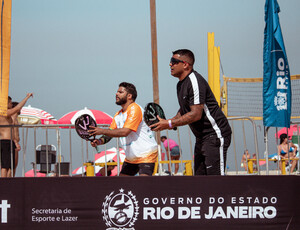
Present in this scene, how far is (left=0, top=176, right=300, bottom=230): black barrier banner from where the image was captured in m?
5.76

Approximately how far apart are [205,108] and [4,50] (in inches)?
107

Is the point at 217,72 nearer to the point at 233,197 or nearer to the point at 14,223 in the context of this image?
the point at 233,197

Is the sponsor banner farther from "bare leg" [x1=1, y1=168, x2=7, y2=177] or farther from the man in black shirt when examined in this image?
the man in black shirt

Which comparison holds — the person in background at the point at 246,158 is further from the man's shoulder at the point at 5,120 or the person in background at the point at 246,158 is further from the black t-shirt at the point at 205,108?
the man's shoulder at the point at 5,120

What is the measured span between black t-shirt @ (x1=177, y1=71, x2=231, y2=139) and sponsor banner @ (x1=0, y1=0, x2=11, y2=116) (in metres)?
2.33


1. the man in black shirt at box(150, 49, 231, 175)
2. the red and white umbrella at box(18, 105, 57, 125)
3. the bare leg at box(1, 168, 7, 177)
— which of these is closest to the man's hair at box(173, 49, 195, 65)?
the man in black shirt at box(150, 49, 231, 175)

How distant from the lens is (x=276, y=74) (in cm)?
830

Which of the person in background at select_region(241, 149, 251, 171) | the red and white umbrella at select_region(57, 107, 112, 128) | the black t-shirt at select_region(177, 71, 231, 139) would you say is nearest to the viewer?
the black t-shirt at select_region(177, 71, 231, 139)

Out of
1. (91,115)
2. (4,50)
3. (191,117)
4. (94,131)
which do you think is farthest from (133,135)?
(91,115)

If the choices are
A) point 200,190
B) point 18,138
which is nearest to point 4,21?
point 18,138

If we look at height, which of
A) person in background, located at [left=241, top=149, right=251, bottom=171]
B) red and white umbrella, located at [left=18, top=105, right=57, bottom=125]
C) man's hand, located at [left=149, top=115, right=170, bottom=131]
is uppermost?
red and white umbrella, located at [left=18, top=105, right=57, bottom=125]

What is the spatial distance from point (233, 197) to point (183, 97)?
46.8 inches

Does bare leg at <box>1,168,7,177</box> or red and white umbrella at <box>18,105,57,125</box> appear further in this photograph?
red and white umbrella at <box>18,105,57,125</box>

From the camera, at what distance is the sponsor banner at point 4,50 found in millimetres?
6898
